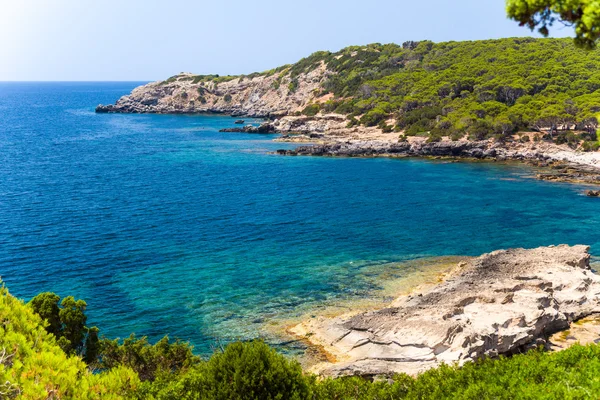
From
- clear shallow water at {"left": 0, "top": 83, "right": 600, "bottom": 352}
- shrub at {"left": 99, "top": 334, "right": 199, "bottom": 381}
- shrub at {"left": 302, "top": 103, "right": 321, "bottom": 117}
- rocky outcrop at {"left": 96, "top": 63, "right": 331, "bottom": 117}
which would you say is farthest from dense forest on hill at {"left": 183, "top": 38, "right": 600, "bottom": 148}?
shrub at {"left": 99, "top": 334, "right": 199, "bottom": 381}

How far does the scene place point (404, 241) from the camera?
151 ft

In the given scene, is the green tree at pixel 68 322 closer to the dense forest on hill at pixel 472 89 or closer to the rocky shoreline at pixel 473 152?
the rocky shoreline at pixel 473 152

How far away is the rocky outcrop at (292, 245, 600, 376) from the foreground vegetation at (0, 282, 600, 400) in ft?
18.8

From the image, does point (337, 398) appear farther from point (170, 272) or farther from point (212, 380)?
point (170, 272)

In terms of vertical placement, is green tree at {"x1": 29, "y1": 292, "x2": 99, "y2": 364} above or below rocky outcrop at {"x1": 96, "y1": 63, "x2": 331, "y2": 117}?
below

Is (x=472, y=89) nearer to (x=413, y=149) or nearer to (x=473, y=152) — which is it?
(x=473, y=152)

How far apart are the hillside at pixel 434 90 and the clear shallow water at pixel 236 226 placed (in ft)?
68.5

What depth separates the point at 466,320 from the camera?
2628 cm

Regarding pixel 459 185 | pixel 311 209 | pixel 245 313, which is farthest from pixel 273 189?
pixel 245 313

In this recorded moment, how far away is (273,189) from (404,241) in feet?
84.5

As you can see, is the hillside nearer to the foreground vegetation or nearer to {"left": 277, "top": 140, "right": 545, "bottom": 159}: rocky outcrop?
{"left": 277, "top": 140, "right": 545, "bottom": 159}: rocky outcrop

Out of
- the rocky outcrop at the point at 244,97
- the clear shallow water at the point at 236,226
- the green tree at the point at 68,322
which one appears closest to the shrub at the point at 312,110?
the rocky outcrop at the point at 244,97

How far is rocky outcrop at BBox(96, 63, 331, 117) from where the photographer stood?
162875 mm

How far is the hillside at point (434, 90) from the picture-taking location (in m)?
96.7
